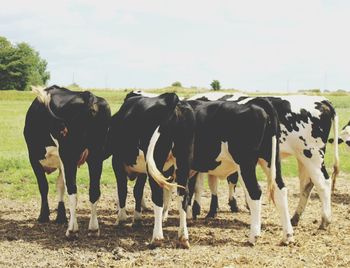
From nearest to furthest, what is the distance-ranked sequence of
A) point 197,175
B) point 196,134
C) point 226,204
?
1. point 196,134
2. point 197,175
3. point 226,204

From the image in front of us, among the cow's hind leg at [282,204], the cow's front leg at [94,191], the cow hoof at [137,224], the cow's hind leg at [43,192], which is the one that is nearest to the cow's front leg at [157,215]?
the cow's front leg at [94,191]

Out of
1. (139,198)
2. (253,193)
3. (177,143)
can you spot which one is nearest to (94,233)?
(139,198)

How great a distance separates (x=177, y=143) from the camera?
9.19 m

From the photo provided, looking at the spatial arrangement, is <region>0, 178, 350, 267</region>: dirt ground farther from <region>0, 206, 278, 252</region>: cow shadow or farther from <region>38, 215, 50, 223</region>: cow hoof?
<region>38, 215, 50, 223</region>: cow hoof

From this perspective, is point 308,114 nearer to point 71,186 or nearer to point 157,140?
point 157,140

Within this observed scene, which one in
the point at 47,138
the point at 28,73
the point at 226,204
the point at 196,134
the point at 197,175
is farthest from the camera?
the point at 28,73

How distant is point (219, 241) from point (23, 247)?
330cm

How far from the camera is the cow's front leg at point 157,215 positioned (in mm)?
8867

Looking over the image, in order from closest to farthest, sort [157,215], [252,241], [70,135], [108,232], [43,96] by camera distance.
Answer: [157,215]
[252,241]
[70,135]
[43,96]
[108,232]

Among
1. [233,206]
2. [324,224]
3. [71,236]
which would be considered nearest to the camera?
[71,236]

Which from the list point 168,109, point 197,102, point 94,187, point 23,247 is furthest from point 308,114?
point 23,247

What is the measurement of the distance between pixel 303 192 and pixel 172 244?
11.7 feet

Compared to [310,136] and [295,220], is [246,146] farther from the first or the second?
[295,220]

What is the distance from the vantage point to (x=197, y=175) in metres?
11.3
